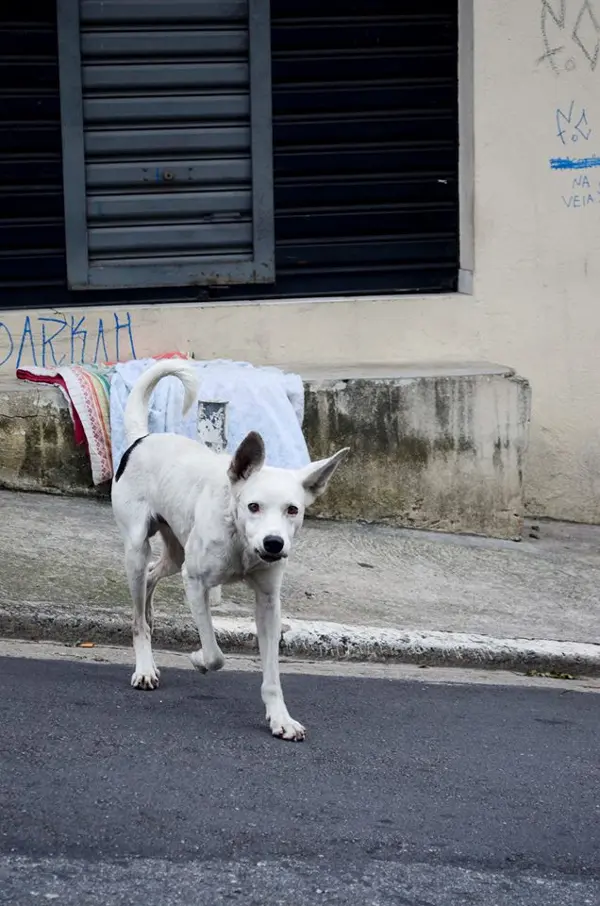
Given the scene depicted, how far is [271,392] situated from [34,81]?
2.78 metres

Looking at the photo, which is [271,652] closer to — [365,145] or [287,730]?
[287,730]

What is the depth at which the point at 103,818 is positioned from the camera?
4.07m

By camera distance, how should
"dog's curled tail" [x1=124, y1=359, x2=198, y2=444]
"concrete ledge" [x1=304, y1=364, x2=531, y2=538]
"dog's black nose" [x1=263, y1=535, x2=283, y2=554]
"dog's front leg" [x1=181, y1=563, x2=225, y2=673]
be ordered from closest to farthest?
"dog's black nose" [x1=263, y1=535, x2=283, y2=554]
"dog's front leg" [x1=181, y1=563, x2=225, y2=673]
"dog's curled tail" [x1=124, y1=359, x2=198, y2=444]
"concrete ledge" [x1=304, y1=364, x2=531, y2=538]

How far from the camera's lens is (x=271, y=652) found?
5.08 m

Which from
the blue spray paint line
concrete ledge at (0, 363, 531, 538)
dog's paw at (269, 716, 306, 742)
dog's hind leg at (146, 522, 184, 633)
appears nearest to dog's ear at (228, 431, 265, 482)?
dog's paw at (269, 716, 306, 742)

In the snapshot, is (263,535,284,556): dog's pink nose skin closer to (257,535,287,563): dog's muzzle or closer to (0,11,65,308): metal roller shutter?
(257,535,287,563): dog's muzzle

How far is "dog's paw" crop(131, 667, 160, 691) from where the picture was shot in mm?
5523

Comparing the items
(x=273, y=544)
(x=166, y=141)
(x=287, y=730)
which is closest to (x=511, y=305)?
(x=166, y=141)

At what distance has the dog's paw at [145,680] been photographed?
552 centimetres

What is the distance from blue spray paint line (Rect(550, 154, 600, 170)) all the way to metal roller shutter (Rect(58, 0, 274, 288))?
195cm

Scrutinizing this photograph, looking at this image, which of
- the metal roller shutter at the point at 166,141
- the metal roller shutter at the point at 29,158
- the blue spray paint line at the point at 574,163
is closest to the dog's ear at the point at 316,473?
the metal roller shutter at the point at 166,141

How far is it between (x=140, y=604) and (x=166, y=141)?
15.2 ft

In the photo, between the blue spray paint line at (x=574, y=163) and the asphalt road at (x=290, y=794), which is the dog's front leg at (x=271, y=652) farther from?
the blue spray paint line at (x=574, y=163)

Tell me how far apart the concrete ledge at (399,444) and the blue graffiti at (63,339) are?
0.40 m
